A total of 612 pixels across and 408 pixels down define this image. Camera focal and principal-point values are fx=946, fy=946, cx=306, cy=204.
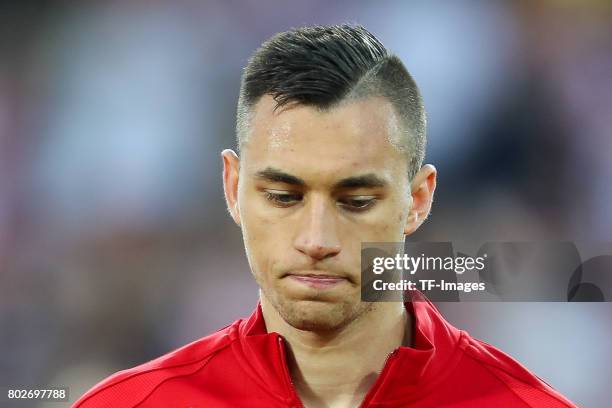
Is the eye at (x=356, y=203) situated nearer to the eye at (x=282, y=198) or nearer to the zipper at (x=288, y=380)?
the eye at (x=282, y=198)

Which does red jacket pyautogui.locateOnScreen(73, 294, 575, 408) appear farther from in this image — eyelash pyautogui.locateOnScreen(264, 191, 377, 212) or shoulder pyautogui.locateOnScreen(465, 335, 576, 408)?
eyelash pyautogui.locateOnScreen(264, 191, 377, 212)

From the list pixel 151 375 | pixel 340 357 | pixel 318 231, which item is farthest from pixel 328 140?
pixel 151 375

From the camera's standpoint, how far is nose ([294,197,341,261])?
205cm

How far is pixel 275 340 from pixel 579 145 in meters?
1.69

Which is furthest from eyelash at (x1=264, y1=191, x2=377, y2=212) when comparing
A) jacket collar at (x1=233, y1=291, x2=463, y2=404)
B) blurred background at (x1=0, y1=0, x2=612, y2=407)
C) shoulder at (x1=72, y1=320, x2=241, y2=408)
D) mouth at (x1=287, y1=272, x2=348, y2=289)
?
blurred background at (x1=0, y1=0, x2=612, y2=407)

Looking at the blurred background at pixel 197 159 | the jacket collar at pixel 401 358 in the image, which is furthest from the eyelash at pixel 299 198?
the blurred background at pixel 197 159

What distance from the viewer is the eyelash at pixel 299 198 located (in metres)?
2.12

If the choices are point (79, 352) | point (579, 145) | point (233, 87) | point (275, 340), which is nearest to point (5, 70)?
point (233, 87)

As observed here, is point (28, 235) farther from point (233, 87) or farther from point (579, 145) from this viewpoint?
point (579, 145)

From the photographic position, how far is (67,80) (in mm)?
3523

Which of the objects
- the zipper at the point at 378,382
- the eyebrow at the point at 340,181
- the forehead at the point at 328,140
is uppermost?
the forehead at the point at 328,140

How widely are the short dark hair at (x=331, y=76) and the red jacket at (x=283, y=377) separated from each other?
44 centimetres

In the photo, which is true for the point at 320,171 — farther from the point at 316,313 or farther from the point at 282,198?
the point at 316,313

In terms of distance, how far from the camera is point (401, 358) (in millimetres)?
2170
